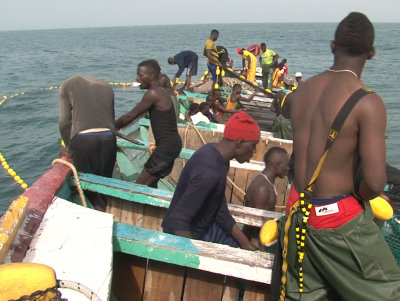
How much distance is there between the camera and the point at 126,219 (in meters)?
3.51

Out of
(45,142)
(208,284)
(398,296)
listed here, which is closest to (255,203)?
(208,284)

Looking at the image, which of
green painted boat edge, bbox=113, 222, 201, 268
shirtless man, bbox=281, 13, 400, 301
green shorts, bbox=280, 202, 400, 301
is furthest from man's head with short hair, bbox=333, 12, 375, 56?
green painted boat edge, bbox=113, 222, 201, 268

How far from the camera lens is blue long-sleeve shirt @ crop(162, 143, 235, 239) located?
244 cm

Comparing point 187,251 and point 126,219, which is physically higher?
point 187,251

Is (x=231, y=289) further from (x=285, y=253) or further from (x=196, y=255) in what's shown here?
(x=285, y=253)

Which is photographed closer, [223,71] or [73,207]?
[73,207]

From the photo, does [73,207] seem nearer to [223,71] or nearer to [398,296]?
[398,296]

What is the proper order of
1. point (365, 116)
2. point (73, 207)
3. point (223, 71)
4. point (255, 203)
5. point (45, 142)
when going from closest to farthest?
1. point (365, 116)
2. point (73, 207)
3. point (255, 203)
4. point (223, 71)
5. point (45, 142)

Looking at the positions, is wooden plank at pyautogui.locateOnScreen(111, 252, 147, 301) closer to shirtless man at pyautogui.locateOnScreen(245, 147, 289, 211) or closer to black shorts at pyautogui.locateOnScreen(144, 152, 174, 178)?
shirtless man at pyautogui.locateOnScreen(245, 147, 289, 211)

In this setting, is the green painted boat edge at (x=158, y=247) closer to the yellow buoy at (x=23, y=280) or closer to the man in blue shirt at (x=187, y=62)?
the yellow buoy at (x=23, y=280)

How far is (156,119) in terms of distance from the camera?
4.48 meters

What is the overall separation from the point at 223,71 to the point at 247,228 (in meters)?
9.69

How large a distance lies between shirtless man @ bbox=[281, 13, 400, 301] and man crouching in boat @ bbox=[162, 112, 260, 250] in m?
0.62

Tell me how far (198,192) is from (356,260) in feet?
3.29
